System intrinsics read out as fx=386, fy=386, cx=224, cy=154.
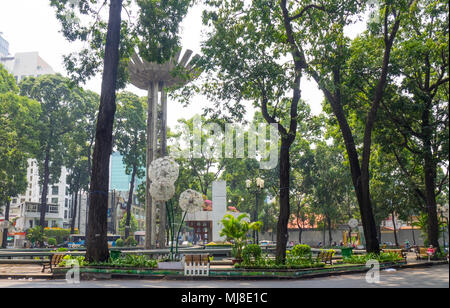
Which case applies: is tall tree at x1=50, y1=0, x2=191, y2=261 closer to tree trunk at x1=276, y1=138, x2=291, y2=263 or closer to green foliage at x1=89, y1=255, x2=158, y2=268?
green foliage at x1=89, y1=255, x2=158, y2=268

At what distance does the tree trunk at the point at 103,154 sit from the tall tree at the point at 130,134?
2692cm

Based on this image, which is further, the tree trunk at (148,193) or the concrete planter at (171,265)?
the tree trunk at (148,193)

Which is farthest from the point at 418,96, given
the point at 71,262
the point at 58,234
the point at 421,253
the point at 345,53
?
the point at 58,234

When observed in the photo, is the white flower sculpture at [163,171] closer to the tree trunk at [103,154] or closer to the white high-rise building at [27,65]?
the tree trunk at [103,154]

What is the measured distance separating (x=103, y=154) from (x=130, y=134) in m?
28.8

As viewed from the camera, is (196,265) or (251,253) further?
(251,253)

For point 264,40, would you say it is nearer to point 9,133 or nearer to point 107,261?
point 107,261

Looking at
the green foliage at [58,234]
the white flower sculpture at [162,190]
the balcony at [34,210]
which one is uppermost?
the white flower sculpture at [162,190]

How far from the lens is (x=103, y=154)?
1447cm

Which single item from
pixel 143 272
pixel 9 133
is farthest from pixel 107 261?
pixel 9 133

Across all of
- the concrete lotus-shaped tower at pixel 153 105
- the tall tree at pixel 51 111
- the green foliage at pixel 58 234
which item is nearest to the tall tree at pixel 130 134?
the tall tree at pixel 51 111

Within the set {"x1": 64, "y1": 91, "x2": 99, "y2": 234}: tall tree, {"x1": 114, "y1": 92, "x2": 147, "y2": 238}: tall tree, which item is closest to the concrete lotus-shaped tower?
{"x1": 114, "y1": 92, "x2": 147, "y2": 238}: tall tree

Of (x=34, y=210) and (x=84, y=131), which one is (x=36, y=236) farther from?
(x=34, y=210)

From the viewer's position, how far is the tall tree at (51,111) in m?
40.6
